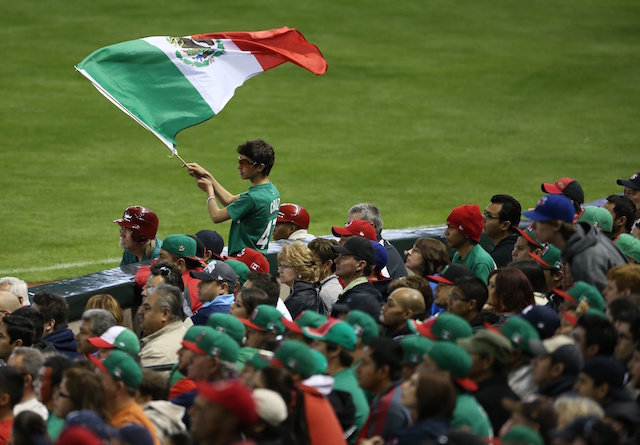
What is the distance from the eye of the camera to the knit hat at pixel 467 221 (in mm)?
9312

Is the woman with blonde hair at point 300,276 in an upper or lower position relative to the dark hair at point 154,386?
lower

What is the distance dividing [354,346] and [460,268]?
74.8 inches

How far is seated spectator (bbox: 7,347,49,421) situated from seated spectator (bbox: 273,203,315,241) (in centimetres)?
437

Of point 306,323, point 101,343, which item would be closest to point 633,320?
point 306,323

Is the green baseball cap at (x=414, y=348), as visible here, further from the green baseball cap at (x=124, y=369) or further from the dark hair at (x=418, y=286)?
the dark hair at (x=418, y=286)

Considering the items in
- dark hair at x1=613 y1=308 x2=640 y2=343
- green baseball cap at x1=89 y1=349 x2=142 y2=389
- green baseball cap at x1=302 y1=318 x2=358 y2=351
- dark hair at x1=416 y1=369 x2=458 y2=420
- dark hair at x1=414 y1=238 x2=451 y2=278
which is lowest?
dark hair at x1=414 y1=238 x2=451 y2=278

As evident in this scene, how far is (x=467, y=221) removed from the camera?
30.6 ft

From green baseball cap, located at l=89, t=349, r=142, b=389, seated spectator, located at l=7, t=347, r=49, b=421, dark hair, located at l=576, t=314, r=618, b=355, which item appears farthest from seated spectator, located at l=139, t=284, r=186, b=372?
dark hair, located at l=576, t=314, r=618, b=355

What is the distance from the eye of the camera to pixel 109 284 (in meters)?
9.83

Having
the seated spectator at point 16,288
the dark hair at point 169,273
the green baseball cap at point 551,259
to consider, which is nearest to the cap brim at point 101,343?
the dark hair at point 169,273

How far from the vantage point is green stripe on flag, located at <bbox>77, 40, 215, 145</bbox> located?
10.9 metres

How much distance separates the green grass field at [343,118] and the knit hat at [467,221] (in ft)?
24.2

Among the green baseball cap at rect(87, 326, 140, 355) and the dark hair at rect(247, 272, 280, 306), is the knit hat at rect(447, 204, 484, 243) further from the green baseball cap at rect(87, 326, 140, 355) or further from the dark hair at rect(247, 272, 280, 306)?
the green baseball cap at rect(87, 326, 140, 355)

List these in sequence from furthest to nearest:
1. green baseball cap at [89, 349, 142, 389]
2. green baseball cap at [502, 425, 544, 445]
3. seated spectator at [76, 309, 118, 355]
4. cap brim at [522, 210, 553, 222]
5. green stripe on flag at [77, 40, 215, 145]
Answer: green stripe on flag at [77, 40, 215, 145] → cap brim at [522, 210, 553, 222] → seated spectator at [76, 309, 118, 355] → green baseball cap at [89, 349, 142, 389] → green baseball cap at [502, 425, 544, 445]
